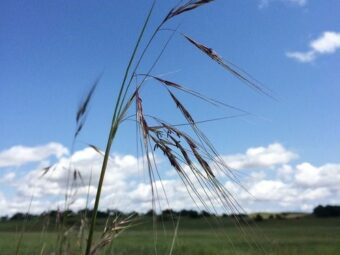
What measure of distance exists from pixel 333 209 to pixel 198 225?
23.5 feet

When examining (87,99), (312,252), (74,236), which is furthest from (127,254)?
(87,99)

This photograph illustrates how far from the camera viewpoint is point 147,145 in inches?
46.9

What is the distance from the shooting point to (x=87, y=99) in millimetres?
1689

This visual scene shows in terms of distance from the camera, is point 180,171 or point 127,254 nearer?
point 180,171

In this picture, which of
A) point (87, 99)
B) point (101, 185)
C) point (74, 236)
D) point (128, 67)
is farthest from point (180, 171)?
point (74, 236)

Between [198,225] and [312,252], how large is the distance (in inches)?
442

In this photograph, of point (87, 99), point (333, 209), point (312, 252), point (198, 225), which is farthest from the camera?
point (333, 209)

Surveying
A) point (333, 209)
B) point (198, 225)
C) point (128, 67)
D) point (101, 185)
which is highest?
point (333, 209)

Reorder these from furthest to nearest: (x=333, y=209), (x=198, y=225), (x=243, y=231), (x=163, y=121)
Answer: (x=333, y=209) < (x=198, y=225) < (x=163, y=121) < (x=243, y=231)

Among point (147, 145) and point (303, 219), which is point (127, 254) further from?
point (303, 219)

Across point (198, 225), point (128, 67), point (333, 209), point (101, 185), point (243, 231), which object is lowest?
point (243, 231)

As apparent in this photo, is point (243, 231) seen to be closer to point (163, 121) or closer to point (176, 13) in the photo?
point (163, 121)

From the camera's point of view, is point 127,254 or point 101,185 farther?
point 127,254

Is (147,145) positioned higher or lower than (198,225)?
lower
